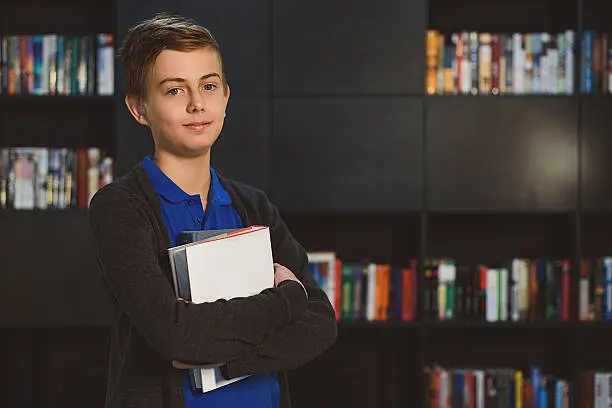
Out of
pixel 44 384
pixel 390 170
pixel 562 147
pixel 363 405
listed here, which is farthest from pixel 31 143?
pixel 562 147

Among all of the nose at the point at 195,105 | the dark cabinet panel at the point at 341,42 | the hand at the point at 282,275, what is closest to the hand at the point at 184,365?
the hand at the point at 282,275

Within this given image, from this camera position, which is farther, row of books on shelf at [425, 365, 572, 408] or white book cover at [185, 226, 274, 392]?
row of books on shelf at [425, 365, 572, 408]

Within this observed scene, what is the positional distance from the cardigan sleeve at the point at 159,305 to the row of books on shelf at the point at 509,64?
206cm

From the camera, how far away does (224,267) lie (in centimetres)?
143

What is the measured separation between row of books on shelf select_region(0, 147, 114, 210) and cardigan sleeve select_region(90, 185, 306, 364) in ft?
6.25

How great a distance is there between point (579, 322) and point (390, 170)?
3.11 ft

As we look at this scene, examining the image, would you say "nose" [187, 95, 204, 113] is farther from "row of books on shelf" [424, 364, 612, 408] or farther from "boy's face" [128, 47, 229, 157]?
"row of books on shelf" [424, 364, 612, 408]

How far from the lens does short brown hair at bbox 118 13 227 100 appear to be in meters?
1.49

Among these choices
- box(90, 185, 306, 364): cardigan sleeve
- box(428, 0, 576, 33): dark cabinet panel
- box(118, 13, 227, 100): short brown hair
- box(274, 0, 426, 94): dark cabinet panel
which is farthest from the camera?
box(428, 0, 576, 33): dark cabinet panel

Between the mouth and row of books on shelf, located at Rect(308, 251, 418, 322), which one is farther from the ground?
the mouth

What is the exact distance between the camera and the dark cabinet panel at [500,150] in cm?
329

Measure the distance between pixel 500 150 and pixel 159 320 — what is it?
220 centimetres

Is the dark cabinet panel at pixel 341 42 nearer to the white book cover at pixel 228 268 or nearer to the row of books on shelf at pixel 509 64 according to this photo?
the row of books on shelf at pixel 509 64

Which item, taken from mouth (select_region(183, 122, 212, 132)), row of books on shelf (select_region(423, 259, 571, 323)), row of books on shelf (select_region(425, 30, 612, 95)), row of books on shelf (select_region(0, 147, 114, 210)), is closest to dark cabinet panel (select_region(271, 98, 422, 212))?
row of books on shelf (select_region(425, 30, 612, 95))
